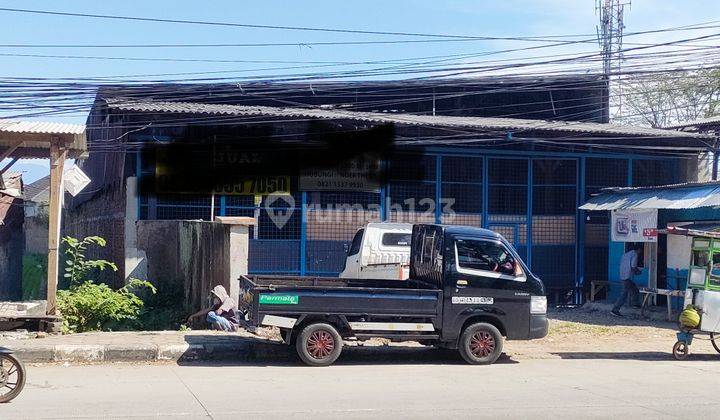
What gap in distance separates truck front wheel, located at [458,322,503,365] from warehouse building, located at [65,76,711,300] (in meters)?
8.15

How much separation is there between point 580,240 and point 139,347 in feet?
44.1

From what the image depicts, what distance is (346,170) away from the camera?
67.7ft

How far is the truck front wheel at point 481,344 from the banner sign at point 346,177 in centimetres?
858

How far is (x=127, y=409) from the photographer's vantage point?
852 centimetres

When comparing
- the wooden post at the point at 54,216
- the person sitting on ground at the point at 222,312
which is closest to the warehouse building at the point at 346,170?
the wooden post at the point at 54,216

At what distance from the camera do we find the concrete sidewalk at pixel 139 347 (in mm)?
12078

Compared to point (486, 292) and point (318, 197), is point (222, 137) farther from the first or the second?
point (486, 292)

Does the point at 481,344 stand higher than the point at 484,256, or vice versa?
the point at 484,256

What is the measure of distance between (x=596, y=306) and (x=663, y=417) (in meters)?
12.6

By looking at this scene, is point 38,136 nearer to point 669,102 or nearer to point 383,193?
point 383,193

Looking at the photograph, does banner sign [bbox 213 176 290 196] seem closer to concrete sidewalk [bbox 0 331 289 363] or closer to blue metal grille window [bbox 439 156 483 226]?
blue metal grille window [bbox 439 156 483 226]

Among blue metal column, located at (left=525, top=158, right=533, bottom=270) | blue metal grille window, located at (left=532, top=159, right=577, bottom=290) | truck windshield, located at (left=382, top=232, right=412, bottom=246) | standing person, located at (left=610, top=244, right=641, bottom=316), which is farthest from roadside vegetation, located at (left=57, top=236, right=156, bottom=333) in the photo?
blue metal grille window, located at (left=532, top=159, right=577, bottom=290)

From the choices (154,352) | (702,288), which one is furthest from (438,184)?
(154,352)

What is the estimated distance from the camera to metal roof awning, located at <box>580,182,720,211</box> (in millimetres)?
17562
